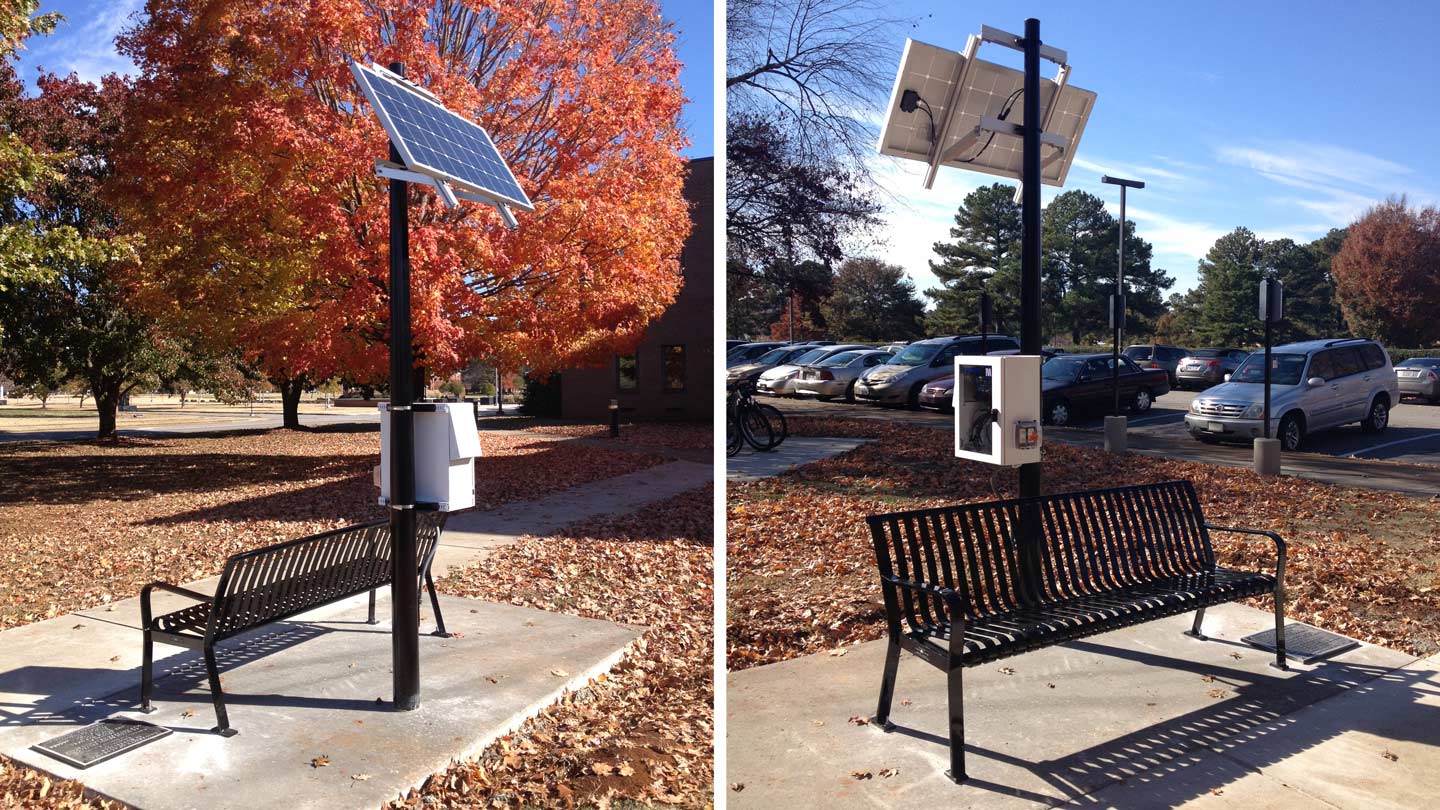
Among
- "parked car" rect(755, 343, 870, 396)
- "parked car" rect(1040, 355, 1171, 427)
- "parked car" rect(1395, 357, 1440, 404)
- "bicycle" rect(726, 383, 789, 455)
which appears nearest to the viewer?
"bicycle" rect(726, 383, 789, 455)

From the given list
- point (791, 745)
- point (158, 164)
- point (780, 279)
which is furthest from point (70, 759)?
point (780, 279)

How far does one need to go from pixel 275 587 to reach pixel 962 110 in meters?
3.98

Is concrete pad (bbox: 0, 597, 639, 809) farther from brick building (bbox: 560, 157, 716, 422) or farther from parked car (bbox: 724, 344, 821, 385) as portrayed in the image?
parked car (bbox: 724, 344, 821, 385)

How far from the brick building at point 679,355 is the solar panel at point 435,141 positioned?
17.6 metres

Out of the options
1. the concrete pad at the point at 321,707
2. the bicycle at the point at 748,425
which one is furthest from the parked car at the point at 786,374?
the concrete pad at the point at 321,707

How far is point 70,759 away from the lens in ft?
11.6

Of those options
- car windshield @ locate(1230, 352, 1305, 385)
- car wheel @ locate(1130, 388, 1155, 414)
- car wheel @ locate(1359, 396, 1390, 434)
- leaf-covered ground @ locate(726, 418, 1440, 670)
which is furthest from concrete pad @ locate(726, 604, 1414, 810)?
car wheel @ locate(1130, 388, 1155, 414)

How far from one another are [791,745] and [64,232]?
9.51 metres

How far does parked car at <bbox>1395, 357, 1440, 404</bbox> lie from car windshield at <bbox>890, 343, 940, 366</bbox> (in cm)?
890

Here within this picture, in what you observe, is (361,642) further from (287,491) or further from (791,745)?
(287,491)

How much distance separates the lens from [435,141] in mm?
4355

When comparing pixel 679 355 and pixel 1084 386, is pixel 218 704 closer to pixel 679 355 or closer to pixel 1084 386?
pixel 1084 386

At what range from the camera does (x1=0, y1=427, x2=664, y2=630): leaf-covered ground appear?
22.8ft

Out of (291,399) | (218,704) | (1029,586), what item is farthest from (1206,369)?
(218,704)
